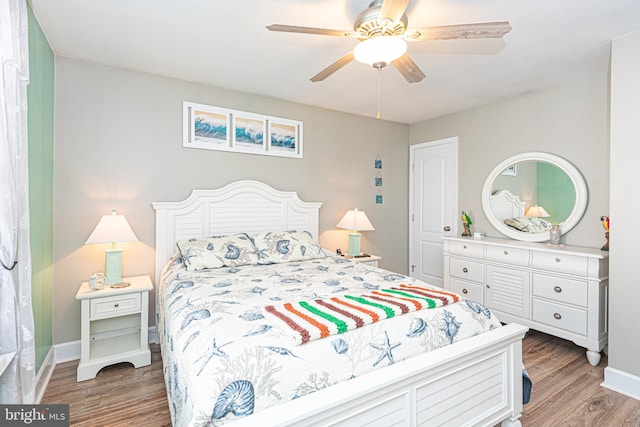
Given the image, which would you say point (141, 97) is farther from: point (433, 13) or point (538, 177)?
point (538, 177)

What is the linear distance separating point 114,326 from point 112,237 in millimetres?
797

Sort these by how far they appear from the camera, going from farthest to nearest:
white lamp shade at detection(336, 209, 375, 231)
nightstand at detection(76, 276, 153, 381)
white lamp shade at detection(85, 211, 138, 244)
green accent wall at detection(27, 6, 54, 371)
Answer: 1. white lamp shade at detection(336, 209, 375, 231)
2. white lamp shade at detection(85, 211, 138, 244)
3. nightstand at detection(76, 276, 153, 381)
4. green accent wall at detection(27, 6, 54, 371)

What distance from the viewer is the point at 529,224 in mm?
3350

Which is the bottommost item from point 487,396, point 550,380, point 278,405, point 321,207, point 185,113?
point 550,380

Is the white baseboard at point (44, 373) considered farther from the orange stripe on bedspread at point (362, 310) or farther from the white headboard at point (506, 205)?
the white headboard at point (506, 205)

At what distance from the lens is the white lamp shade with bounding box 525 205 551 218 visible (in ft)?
10.7

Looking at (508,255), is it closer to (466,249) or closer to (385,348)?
(466,249)

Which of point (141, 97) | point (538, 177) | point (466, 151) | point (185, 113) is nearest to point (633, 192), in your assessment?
point (538, 177)

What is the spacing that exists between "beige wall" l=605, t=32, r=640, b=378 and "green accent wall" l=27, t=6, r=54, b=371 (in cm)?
388

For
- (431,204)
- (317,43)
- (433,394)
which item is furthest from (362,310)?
(431,204)

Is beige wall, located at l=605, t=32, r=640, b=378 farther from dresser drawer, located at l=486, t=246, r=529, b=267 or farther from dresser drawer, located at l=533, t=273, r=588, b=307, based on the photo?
dresser drawer, located at l=486, t=246, r=529, b=267

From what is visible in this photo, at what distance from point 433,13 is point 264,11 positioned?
3.44 feet

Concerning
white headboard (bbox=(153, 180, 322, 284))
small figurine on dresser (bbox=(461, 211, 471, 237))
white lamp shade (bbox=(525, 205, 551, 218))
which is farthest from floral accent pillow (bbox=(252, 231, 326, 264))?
white lamp shade (bbox=(525, 205, 551, 218))

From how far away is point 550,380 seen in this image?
2371 millimetres
